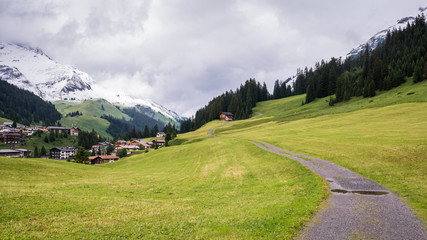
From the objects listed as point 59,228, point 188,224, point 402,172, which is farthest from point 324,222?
point 402,172

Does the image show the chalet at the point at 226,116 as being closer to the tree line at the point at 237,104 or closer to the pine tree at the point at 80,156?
the tree line at the point at 237,104

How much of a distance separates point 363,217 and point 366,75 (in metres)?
131

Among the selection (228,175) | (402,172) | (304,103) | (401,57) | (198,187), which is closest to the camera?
(402,172)

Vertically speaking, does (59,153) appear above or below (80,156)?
below

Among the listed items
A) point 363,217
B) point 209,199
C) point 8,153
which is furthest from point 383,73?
point 8,153

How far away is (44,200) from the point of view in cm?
1477

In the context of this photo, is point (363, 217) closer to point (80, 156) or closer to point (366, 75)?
point (80, 156)

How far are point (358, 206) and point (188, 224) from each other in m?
11.2

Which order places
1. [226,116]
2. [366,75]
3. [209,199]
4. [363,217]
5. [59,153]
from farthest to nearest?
[59,153]
[226,116]
[366,75]
[209,199]
[363,217]

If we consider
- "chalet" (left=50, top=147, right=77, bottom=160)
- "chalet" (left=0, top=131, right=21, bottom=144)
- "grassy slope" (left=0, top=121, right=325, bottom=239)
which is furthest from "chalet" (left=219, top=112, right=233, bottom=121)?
"chalet" (left=0, top=131, right=21, bottom=144)

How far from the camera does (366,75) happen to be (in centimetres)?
11306

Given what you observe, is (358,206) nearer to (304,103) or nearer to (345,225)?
(345,225)

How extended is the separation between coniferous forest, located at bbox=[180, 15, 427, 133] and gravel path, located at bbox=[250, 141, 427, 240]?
103432mm

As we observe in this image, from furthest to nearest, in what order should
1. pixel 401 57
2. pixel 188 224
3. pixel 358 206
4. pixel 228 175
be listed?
pixel 401 57, pixel 228 175, pixel 358 206, pixel 188 224
